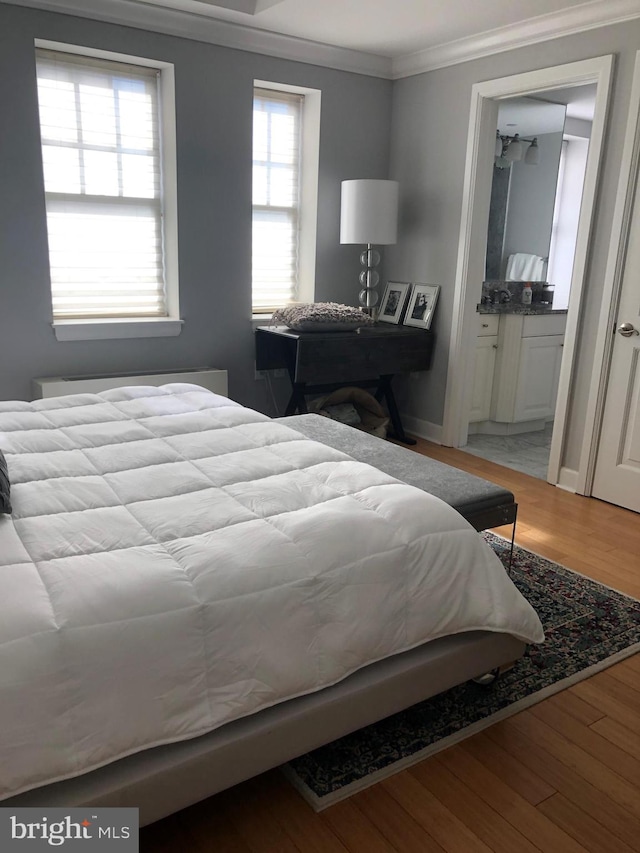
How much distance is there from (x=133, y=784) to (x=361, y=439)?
167cm

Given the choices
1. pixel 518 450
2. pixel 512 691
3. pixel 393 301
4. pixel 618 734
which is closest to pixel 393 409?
pixel 393 301

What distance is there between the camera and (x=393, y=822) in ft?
5.19

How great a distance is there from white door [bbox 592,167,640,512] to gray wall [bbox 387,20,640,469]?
5.5 inches

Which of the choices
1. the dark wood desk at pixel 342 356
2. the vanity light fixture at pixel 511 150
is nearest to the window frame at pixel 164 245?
the dark wood desk at pixel 342 356

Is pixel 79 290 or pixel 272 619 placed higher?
pixel 79 290

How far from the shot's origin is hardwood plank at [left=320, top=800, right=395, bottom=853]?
1.51 meters

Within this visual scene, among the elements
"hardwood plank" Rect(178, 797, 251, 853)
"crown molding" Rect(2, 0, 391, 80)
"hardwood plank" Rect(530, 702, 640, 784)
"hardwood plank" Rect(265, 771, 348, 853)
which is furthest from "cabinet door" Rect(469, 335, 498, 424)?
"hardwood plank" Rect(178, 797, 251, 853)

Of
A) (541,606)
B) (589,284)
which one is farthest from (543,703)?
(589,284)

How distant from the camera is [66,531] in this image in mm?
1585

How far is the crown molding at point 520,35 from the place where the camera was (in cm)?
323

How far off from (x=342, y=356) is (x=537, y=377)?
5.44 feet

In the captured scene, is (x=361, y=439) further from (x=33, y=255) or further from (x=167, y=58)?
(x=167, y=58)

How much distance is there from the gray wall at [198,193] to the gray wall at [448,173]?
27 cm

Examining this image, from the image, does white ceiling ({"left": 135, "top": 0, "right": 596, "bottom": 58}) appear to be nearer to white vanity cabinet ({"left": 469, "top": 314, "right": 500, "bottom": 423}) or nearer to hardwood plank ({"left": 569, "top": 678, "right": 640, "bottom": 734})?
white vanity cabinet ({"left": 469, "top": 314, "right": 500, "bottom": 423})
